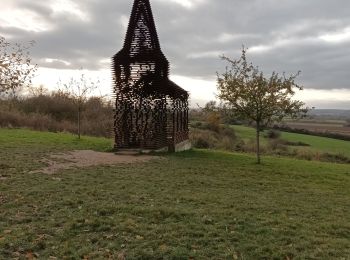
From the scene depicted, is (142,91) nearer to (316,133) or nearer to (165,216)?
(165,216)

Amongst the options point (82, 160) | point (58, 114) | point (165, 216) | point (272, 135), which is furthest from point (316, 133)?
point (165, 216)

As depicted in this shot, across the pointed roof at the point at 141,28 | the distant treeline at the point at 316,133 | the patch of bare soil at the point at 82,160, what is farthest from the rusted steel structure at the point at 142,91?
the distant treeline at the point at 316,133

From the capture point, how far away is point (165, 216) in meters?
8.03

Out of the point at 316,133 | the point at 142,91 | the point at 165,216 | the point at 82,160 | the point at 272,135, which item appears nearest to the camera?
the point at 165,216

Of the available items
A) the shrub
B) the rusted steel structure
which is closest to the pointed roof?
the rusted steel structure

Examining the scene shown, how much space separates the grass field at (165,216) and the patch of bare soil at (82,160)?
754 mm

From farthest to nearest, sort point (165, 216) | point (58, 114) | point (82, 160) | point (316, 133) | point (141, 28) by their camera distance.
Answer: point (316, 133) < point (58, 114) < point (141, 28) < point (82, 160) < point (165, 216)

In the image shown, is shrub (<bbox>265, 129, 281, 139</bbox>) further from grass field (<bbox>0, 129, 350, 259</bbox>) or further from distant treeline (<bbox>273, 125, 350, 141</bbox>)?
grass field (<bbox>0, 129, 350, 259</bbox>)

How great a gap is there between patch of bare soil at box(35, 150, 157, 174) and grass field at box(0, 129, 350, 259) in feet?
A: 2.47

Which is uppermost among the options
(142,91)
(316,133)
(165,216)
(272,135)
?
(142,91)

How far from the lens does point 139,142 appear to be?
845 inches

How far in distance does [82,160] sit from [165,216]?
9.76m

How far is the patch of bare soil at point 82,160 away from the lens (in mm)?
14905

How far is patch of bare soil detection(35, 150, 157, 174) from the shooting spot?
14.9m
